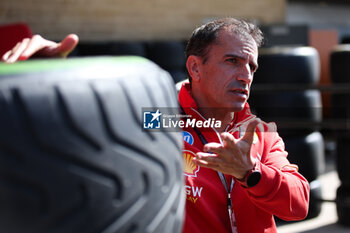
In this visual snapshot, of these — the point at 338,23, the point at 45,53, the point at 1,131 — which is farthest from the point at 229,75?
the point at 338,23

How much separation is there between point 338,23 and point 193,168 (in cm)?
815

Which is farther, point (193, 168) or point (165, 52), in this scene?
point (165, 52)

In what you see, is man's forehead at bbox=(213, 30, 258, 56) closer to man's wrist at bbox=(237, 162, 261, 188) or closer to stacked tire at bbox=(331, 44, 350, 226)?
man's wrist at bbox=(237, 162, 261, 188)

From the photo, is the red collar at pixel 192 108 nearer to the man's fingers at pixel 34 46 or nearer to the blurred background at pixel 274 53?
the man's fingers at pixel 34 46

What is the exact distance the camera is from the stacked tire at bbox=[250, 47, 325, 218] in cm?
294

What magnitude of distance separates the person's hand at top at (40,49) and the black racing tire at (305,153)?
2.25 m

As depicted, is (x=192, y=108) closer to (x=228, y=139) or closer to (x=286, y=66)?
(x=228, y=139)

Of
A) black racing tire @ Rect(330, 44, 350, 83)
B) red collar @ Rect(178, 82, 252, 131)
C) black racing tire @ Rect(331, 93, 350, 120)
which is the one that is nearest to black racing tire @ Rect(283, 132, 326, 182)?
black racing tire @ Rect(330, 44, 350, 83)

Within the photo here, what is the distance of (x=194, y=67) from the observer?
122 cm

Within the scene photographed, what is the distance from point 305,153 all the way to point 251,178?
7.00 feet

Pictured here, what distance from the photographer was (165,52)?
4.05 m

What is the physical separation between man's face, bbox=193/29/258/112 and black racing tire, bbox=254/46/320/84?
6.09 ft

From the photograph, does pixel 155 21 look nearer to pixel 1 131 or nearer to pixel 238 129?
pixel 238 129

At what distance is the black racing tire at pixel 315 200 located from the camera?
2.94m
